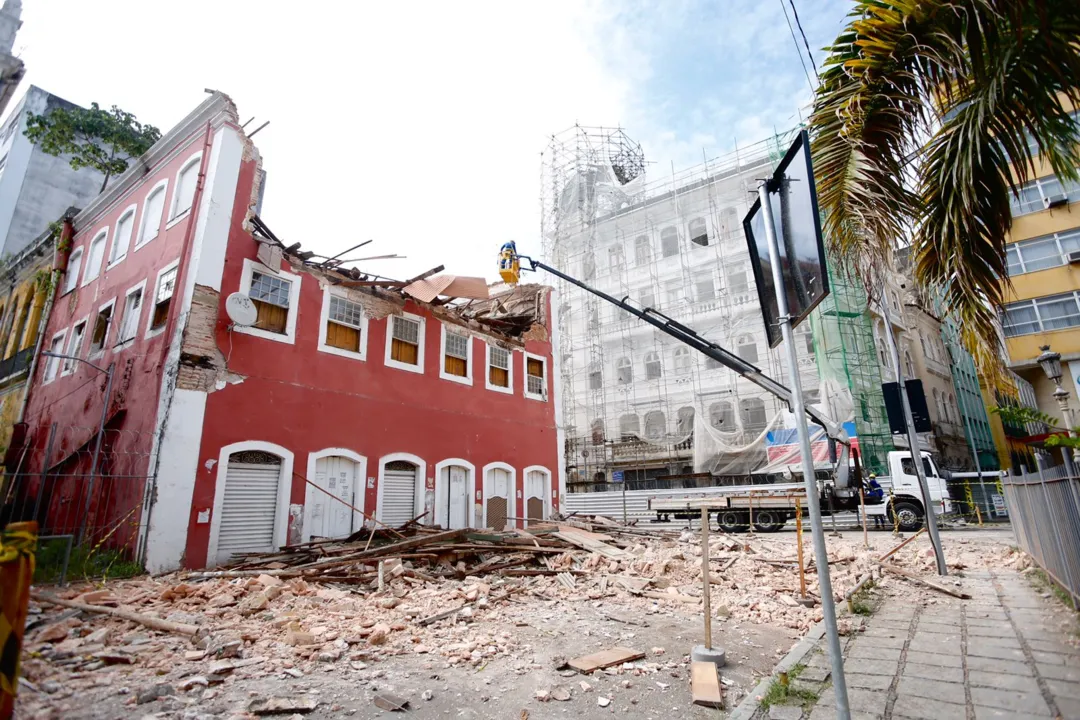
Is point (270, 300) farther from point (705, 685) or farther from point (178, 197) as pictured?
point (705, 685)

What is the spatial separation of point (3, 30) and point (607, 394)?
28.3 metres

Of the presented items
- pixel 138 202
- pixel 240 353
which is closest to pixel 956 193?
pixel 240 353

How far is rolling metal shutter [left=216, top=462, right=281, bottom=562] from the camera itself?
11.3m

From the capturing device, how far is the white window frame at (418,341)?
15.1m

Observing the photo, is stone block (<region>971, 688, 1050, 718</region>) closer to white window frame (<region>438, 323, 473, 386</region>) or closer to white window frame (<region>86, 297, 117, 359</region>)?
white window frame (<region>438, 323, 473, 386</region>)

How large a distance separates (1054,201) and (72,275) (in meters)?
34.3

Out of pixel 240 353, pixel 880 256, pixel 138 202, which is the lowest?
pixel 880 256

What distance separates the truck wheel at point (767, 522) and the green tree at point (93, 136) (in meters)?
27.0

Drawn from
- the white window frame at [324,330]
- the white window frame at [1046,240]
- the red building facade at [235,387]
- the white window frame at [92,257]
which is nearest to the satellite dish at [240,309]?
the red building facade at [235,387]

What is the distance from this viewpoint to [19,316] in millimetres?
19453

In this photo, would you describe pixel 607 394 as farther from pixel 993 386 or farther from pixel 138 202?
pixel 993 386

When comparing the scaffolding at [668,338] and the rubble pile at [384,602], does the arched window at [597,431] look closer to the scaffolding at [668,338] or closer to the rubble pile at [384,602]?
the scaffolding at [668,338]

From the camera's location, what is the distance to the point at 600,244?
3669 centimetres

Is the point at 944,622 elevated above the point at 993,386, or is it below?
below
